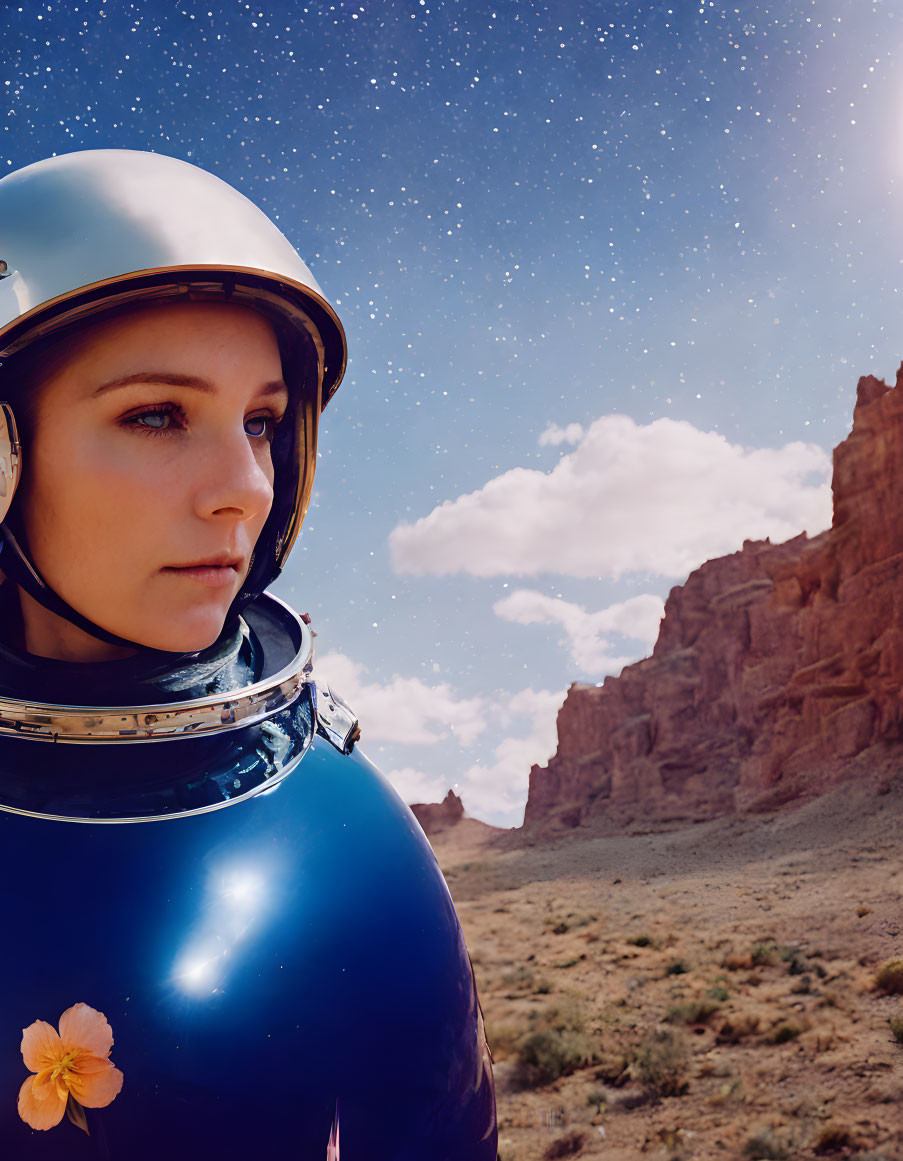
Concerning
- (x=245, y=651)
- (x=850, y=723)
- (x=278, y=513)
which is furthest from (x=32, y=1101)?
(x=850, y=723)

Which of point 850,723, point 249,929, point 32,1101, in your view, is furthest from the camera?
point 850,723

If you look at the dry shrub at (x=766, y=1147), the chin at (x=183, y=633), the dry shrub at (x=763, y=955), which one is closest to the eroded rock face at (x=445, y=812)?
the dry shrub at (x=763, y=955)

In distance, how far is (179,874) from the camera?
1.26m

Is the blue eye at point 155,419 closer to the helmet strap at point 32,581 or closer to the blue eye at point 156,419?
the blue eye at point 156,419

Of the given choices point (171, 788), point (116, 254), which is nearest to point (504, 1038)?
point (171, 788)

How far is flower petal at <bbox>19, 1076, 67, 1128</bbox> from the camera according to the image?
3.48 ft

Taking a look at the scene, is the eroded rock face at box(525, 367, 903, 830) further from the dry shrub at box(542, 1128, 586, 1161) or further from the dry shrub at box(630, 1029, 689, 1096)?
the dry shrub at box(542, 1128, 586, 1161)

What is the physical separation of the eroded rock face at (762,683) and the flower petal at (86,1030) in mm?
35978

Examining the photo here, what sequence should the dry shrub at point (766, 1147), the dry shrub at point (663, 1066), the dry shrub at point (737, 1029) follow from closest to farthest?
the dry shrub at point (766, 1147) < the dry shrub at point (663, 1066) < the dry shrub at point (737, 1029)

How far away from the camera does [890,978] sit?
28.7 feet

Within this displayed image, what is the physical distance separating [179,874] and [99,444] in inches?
30.8

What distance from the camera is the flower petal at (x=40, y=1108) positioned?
3.48 feet

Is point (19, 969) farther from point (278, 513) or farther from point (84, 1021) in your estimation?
point (278, 513)

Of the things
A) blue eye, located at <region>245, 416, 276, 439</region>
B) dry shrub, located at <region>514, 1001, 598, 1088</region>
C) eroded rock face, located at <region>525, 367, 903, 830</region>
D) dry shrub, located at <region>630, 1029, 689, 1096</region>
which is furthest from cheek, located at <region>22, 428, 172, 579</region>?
eroded rock face, located at <region>525, 367, 903, 830</region>
